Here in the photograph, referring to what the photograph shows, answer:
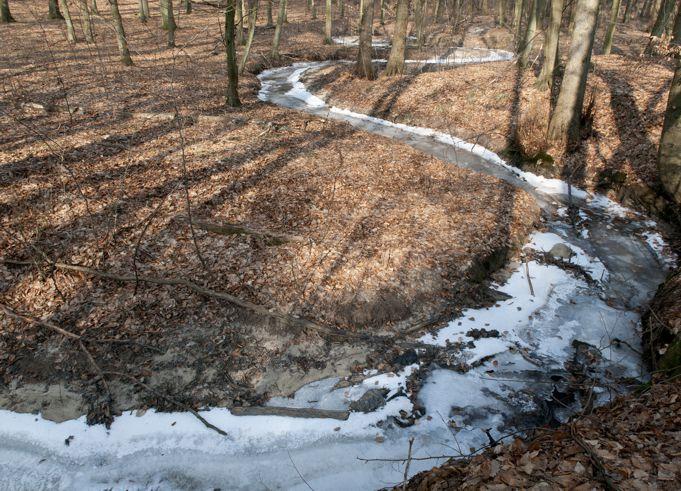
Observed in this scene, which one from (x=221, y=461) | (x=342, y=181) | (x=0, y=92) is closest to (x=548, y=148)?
(x=342, y=181)

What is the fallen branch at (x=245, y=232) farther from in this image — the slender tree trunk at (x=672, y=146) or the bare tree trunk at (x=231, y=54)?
the slender tree trunk at (x=672, y=146)

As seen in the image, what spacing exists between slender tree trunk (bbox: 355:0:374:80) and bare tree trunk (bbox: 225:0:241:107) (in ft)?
25.0

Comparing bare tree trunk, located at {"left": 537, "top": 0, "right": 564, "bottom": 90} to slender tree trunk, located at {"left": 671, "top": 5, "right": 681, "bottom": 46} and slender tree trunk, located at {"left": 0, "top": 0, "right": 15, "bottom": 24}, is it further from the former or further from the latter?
slender tree trunk, located at {"left": 0, "top": 0, "right": 15, "bottom": 24}

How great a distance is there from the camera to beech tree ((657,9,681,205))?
9.53 meters

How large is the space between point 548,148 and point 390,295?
8.84 meters

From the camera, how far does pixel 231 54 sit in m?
14.1

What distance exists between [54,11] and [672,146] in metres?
33.0

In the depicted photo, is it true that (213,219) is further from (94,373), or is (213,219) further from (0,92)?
(0,92)

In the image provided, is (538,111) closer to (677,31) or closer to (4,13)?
(677,31)

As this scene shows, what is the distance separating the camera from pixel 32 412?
228 inches

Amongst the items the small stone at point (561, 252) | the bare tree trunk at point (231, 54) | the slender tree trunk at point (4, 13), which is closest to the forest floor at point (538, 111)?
the small stone at point (561, 252)

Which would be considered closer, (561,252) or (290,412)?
(290,412)

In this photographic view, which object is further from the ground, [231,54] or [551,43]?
[551,43]

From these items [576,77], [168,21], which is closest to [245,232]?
[576,77]
